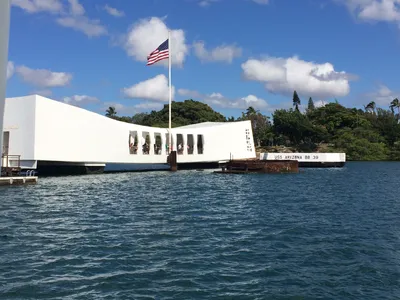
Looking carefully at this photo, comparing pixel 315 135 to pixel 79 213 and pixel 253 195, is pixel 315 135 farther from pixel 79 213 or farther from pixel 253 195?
pixel 79 213

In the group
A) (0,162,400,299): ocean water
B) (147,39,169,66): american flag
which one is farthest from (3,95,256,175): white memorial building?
(0,162,400,299): ocean water

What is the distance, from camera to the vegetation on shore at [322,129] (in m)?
93.1

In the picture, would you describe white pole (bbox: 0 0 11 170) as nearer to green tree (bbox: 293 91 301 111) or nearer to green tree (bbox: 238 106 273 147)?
green tree (bbox: 238 106 273 147)

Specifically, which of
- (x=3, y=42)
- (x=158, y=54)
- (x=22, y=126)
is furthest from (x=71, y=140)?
(x=3, y=42)

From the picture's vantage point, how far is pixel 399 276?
348 inches

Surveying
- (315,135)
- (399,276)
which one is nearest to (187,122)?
(315,135)

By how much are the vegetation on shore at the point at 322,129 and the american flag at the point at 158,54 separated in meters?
50.2

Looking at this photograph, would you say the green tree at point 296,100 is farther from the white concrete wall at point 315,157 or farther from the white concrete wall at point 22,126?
the white concrete wall at point 22,126

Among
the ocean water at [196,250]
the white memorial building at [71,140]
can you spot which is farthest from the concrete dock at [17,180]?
the ocean water at [196,250]

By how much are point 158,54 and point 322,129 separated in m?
63.2

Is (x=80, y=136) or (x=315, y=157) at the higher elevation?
(x=80, y=136)

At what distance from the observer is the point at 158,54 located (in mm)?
42094

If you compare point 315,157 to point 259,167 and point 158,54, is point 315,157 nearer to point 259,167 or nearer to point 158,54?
point 259,167

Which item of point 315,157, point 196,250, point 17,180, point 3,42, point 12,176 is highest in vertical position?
point 315,157
